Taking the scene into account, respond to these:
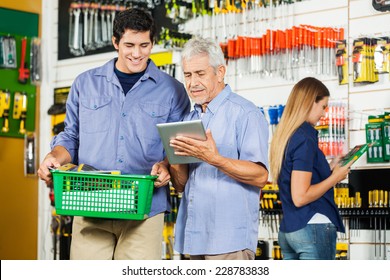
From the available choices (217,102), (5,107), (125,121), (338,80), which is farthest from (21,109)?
(217,102)

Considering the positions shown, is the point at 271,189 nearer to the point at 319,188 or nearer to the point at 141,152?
the point at 319,188

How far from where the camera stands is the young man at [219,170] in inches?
135

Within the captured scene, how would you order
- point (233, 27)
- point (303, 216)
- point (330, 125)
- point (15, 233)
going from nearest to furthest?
point (303, 216) < point (330, 125) < point (233, 27) < point (15, 233)

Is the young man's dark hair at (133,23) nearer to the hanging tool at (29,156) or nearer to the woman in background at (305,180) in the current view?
the woman in background at (305,180)

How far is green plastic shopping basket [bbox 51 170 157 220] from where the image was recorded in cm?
357

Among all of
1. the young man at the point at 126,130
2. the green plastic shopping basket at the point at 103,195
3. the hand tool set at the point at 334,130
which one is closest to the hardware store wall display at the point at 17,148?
the hand tool set at the point at 334,130

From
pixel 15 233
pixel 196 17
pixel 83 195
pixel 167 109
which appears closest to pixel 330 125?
pixel 196 17

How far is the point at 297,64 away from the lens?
655cm

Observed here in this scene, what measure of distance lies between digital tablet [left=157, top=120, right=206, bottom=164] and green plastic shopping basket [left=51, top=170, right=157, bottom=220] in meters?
0.17

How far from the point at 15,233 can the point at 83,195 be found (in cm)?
487

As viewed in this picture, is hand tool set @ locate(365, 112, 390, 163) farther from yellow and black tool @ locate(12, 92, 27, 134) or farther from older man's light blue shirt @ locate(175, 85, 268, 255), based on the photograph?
yellow and black tool @ locate(12, 92, 27, 134)

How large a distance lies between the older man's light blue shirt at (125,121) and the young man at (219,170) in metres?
0.29

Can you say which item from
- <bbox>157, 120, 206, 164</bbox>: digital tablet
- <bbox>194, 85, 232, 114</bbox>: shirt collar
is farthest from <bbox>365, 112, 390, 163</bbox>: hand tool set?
<bbox>157, 120, 206, 164</bbox>: digital tablet

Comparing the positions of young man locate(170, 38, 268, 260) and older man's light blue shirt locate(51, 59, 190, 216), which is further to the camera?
older man's light blue shirt locate(51, 59, 190, 216)
